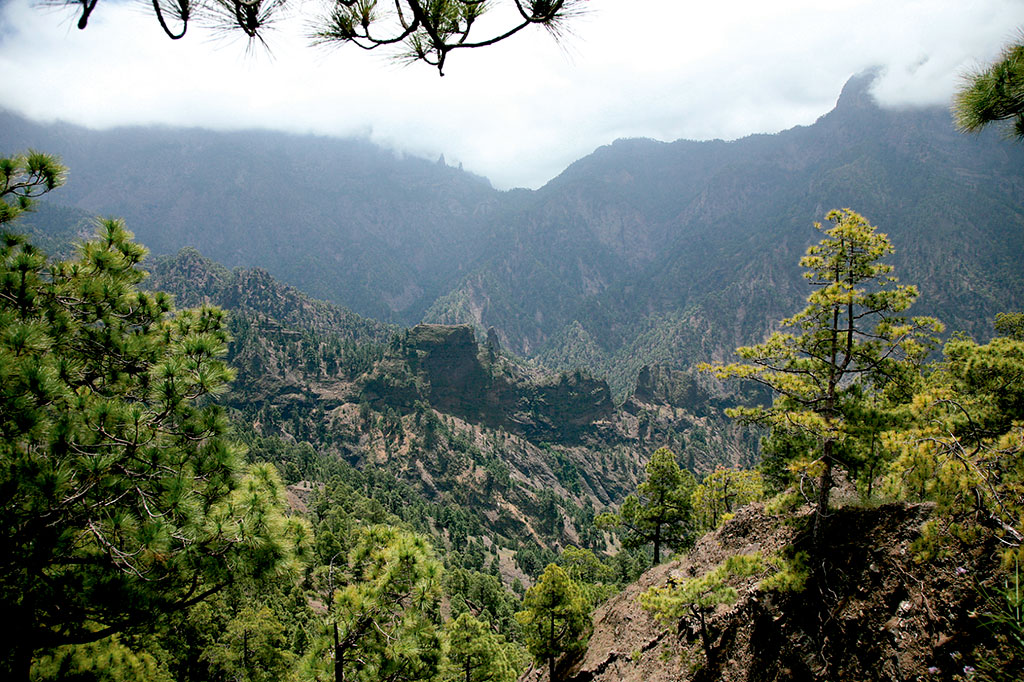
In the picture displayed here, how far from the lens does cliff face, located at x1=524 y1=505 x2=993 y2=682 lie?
21.2 ft

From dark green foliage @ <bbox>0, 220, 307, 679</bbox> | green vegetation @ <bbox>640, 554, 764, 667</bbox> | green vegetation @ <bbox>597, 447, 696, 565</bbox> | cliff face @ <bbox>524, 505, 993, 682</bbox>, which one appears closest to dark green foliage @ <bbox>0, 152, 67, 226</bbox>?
dark green foliage @ <bbox>0, 220, 307, 679</bbox>

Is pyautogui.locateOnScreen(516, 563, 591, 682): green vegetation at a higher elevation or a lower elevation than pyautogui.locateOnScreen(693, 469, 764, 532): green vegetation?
lower

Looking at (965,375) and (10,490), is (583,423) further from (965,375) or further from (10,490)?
(10,490)

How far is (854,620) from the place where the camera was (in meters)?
7.84

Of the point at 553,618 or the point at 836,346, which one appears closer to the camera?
the point at 836,346

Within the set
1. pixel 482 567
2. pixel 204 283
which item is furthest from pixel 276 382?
pixel 204 283

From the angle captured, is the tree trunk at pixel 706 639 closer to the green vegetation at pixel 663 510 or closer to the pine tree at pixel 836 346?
the pine tree at pixel 836 346

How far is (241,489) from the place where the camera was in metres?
6.05

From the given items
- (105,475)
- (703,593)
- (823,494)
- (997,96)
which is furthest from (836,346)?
(105,475)

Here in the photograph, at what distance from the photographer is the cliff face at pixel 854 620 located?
21.2ft

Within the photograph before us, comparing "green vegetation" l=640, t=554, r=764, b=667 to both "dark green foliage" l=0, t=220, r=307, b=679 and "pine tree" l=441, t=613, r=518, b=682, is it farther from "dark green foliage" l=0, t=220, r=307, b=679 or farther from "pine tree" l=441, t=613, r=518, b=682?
"pine tree" l=441, t=613, r=518, b=682

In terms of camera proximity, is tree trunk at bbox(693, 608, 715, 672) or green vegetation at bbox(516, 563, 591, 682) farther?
green vegetation at bbox(516, 563, 591, 682)

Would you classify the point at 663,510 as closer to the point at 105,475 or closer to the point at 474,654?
the point at 474,654

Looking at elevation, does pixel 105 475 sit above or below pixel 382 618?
above
